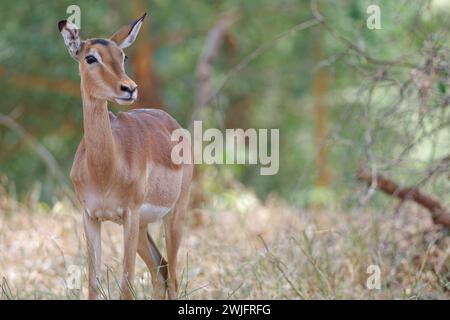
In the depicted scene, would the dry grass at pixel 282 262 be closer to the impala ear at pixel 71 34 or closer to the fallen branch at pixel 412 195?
the fallen branch at pixel 412 195

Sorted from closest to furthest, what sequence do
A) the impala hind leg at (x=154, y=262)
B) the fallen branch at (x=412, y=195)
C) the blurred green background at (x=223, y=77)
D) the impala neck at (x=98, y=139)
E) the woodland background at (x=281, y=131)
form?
the impala neck at (x=98, y=139), the impala hind leg at (x=154, y=262), the woodland background at (x=281, y=131), the fallen branch at (x=412, y=195), the blurred green background at (x=223, y=77)

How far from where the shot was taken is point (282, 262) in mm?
5094

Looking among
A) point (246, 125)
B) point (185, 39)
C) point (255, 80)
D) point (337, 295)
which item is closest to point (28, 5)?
point (185, 39)

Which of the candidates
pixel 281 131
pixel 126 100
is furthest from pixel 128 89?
pixel 281 131

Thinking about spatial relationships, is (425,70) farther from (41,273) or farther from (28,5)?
(28,5)

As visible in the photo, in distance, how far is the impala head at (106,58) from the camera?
3.31 meters

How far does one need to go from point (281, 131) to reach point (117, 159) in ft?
50.7

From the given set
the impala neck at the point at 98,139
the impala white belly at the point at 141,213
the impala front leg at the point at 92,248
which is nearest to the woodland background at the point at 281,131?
the impala front leg at the point at 92,248

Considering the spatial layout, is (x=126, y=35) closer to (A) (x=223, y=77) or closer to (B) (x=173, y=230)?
(B) (x=173, y=230)

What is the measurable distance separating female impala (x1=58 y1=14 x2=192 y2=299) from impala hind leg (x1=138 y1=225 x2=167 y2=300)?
1.07 ft

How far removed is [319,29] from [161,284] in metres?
12.1

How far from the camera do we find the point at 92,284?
3.95 m

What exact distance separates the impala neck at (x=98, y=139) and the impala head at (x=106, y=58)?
16 cm

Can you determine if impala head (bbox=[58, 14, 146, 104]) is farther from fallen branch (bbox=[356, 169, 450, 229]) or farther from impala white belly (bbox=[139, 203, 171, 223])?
fallen branch (bbox=[356, 169, 450, 229])
